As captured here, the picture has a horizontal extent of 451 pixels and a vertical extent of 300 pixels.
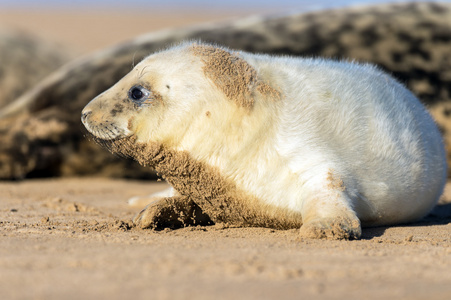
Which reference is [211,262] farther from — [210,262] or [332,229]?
[332,229]

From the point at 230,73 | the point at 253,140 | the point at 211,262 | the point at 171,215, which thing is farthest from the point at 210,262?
the point at 230,73

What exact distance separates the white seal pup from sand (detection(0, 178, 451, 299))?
0.13 metres

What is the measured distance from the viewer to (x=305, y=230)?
261 centimetres

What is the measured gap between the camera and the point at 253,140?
288 centimetres

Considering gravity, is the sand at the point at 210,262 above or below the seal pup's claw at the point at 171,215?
above

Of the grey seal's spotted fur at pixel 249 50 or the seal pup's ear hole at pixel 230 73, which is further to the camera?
the grey seal's spotted fur at pixel 249 50

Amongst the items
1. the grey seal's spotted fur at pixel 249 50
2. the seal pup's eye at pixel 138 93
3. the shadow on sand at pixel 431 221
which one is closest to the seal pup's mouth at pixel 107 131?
the seal pup's eye at pixel 138 93

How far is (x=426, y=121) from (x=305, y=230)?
123 cm

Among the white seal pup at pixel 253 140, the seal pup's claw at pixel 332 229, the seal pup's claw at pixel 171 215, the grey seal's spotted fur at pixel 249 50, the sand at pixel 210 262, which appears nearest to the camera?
the sand at pixel 210 262

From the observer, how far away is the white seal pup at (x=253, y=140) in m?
2.86

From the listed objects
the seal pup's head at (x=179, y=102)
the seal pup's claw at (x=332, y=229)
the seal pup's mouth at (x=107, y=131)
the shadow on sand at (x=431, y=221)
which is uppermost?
the seal pup's head at (x=179, y=102)

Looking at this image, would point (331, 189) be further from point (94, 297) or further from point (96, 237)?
point (94, 297)

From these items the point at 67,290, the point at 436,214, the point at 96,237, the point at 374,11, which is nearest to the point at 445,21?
the point at 374,11

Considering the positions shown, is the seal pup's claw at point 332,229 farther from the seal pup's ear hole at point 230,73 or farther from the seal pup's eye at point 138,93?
the seal pup's eye at point 138,93
